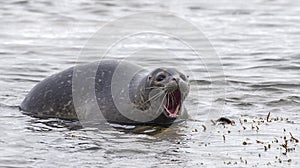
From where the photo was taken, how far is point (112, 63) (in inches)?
349

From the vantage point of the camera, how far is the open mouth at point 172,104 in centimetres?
782

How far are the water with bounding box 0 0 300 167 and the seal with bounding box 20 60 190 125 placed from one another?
0.23m

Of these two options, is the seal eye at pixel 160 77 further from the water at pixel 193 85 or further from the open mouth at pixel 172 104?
the water at pixel 193 85

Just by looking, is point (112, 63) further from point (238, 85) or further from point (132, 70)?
point (238, 85)

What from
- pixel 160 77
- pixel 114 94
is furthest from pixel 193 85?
pixel 160 77

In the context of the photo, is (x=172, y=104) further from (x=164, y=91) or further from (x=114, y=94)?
(x=114, y=94)

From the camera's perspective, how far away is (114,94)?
8.36m

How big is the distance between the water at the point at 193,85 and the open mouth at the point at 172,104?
0.66 feet

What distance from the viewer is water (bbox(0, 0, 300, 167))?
6.89m

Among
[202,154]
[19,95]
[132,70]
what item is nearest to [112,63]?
[132,70]

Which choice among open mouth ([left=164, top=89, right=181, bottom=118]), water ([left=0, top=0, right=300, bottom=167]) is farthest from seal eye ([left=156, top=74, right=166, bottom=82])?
water ([left=0, top=0, right=300, bottom=167])

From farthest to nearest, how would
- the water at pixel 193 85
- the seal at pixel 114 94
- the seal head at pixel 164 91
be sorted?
the seal at pixel 114 94 < the seal head at pixel 164 91 < the water at pixel 193 85

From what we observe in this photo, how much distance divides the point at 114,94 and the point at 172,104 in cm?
76

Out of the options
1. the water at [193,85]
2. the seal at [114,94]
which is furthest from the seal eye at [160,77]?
the water at [193,85]
